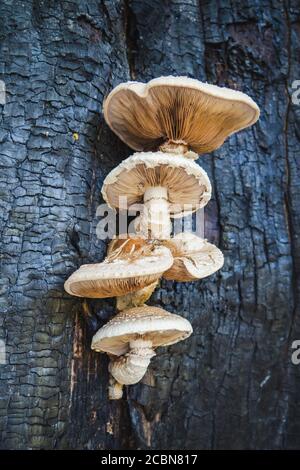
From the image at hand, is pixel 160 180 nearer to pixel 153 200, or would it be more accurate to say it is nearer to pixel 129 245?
pixel 153 200

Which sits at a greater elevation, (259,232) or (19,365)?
(259,232)

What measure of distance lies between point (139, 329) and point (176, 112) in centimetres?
131

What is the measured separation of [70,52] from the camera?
3451mm

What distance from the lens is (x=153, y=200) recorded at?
10.7 feet

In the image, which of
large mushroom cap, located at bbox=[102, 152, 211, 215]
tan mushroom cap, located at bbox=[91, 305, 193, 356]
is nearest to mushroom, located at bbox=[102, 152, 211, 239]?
large mushroom cap, located at bbox=[102, 152, 211, 215]

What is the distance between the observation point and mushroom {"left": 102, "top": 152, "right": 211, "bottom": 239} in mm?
2939

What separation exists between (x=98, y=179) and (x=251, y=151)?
1322 millimetres

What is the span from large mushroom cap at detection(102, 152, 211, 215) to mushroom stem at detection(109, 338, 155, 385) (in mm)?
930

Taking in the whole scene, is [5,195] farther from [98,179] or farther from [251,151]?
[251,151]

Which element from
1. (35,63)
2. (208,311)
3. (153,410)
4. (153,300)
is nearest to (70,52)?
(35,63)

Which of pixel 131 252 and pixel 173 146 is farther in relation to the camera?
pixel 173 146

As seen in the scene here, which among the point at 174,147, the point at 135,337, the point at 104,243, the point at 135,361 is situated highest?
the point at 174,147
